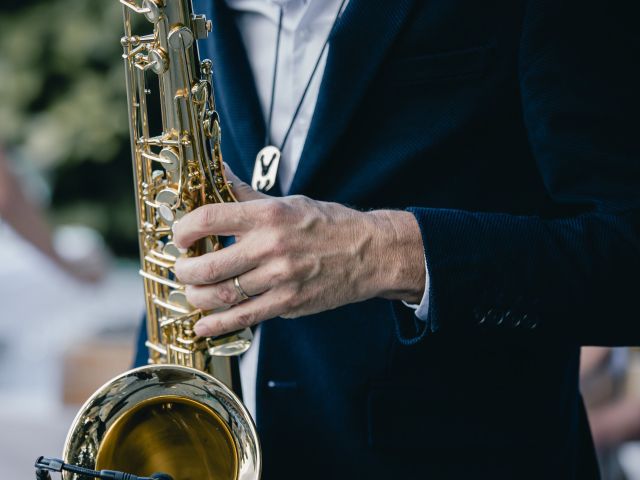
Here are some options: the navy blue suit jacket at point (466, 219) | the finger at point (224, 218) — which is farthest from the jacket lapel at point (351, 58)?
the finger at point (224, 218)

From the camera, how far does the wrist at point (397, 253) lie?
1.07 m

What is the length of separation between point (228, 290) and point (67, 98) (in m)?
6.00

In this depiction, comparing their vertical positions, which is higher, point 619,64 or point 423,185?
point 619,64

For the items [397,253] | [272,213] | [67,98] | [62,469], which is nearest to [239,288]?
[272,213]

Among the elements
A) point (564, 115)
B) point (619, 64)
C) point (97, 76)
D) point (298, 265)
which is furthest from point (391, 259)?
point (97, 76)

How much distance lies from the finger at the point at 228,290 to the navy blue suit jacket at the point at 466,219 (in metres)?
0.22

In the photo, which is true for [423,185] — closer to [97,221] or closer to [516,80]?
[516,80]

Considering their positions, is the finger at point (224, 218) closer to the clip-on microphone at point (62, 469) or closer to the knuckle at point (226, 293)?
the knuckle at point (226, 293)

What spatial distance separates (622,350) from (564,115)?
2.13 metres

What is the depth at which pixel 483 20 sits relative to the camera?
3.85ft

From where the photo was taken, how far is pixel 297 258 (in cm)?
104

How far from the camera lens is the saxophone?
1171 mm

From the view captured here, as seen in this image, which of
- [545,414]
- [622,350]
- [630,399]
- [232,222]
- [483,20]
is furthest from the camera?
[622,350]

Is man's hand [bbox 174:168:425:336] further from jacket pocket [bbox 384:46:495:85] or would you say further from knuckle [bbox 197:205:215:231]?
jacket pocket [bbox 384:46:495:85]
